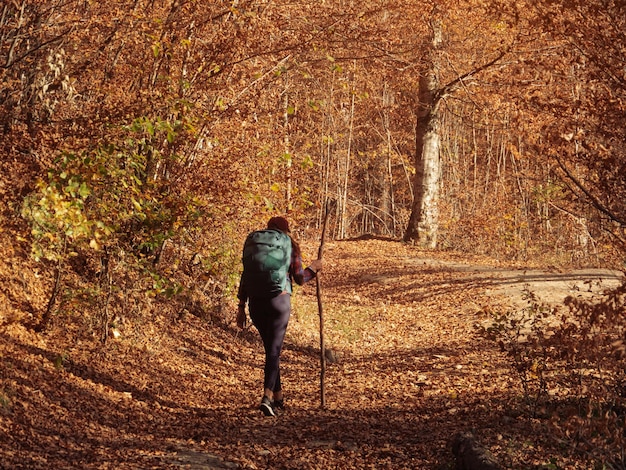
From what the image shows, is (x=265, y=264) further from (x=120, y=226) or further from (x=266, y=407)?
(x=120, y=226)

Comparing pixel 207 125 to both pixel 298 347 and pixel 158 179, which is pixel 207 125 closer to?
pixel 158 179

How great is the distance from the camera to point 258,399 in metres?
9.58

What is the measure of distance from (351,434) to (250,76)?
5378 millimetres

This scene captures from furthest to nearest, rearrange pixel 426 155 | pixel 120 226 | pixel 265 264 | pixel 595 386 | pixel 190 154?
pixel 426 155 → pixel 190 154 → pixel 120 226 → pixel 265 264 → pixel 595 386

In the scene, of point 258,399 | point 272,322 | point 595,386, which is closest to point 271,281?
point 272,322

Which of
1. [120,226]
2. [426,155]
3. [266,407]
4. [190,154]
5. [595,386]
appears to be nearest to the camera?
[595,386]


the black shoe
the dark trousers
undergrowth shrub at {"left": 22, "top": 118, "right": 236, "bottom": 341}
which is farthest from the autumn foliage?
the black shoe

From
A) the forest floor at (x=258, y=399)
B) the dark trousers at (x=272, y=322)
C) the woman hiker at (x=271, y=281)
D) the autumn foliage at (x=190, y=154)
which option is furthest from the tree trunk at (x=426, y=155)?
the dark trousers at (x=272, y=322)

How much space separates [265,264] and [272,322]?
2.20ft

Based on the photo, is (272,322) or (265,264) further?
(272,322)

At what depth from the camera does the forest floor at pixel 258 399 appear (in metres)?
6.79

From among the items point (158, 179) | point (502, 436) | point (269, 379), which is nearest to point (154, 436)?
point (269, 379)

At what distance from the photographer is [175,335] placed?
11703 millimetres

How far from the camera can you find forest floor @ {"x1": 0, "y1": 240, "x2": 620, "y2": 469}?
6.79 metres
